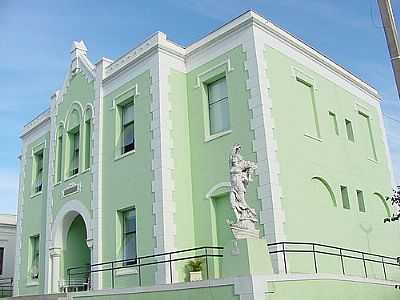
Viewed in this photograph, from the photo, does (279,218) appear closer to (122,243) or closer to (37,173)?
(122,243)

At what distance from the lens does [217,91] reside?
1698 centimetres

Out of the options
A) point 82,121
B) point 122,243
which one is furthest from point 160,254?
point 82,121

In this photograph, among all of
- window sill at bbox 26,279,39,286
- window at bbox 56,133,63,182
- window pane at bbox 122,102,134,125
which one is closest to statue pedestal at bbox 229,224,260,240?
window pane at bbox 122,102,134,125

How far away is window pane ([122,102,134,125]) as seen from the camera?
18.5 meters

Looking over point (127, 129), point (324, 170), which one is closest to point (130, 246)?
point (127, 129)

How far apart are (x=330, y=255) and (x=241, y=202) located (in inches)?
198

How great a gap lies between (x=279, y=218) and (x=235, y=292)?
11.5 feet

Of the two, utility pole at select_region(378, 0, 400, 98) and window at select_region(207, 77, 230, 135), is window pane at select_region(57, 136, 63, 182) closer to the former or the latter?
window at select_region(207, 77, 230, 135)

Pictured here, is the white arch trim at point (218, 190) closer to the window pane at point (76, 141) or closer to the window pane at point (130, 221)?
the window pane at point (130, 221)

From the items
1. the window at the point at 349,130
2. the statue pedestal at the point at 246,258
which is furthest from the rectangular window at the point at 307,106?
the statue pedestal at the point at 246,258

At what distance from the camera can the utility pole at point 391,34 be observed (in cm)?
745

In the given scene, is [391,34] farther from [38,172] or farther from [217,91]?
[38,172]

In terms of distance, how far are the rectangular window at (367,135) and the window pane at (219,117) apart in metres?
6.91

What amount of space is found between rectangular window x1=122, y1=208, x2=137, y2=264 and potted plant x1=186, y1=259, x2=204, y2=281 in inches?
91.8
